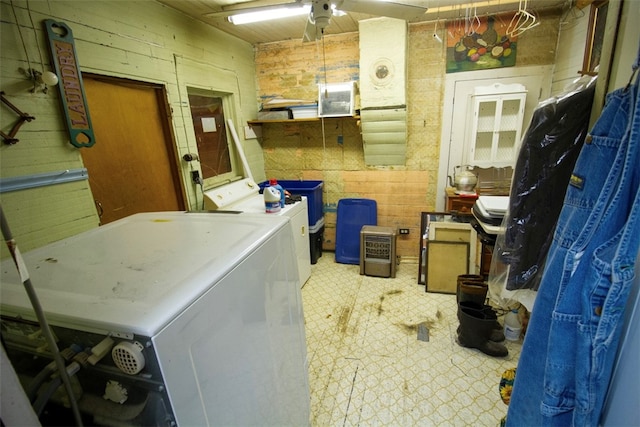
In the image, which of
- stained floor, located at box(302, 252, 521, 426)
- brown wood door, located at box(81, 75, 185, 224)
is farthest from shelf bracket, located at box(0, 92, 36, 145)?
stained floor, located at box(302, 252, 521, 426)

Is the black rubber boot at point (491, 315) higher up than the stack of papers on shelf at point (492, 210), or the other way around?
the stack of papers on shelf at point (492, 210)

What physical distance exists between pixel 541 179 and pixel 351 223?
251 cm

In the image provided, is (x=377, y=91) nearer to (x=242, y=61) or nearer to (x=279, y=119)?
(x=279, y=119)

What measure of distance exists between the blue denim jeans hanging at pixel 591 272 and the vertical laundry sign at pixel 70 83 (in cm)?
223

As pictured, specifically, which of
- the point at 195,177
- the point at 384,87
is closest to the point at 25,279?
the point at 195,177

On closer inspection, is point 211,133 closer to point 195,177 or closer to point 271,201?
point 195,177

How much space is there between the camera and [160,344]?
1.94 feet

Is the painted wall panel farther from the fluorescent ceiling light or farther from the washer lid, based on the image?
the washer lid

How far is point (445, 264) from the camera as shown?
9.17 ft

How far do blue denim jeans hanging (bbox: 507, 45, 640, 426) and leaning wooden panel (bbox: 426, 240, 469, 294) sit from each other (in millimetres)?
2053

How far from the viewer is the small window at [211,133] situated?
2.75 metres

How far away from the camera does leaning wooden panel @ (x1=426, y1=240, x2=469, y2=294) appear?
9.02 feet

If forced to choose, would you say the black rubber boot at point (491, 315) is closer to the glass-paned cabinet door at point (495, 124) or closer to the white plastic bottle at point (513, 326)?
the white plastic bottle at point (513, 326)

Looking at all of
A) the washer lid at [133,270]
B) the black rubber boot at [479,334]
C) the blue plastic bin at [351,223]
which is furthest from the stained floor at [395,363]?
the washer lid at [133,270]
